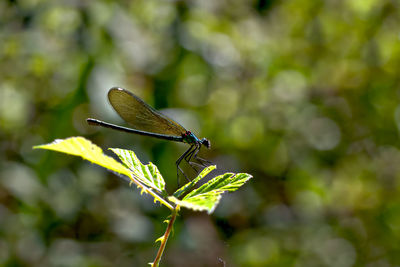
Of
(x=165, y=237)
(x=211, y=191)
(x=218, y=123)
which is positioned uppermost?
(x=218, y=123)

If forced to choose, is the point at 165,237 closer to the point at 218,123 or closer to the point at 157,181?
the point at 157,181

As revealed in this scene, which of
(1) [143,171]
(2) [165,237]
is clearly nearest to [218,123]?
(1) [143,171]

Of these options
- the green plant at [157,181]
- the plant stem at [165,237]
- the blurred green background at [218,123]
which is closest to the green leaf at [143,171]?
the green plant at [157,181]

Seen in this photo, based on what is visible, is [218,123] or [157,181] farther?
[218,123]

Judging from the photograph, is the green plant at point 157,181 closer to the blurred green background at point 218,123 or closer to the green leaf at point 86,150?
the green leaf at point 86,150

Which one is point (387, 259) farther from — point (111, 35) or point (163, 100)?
point (111, 35)

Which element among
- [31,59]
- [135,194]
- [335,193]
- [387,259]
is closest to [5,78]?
[31,59]

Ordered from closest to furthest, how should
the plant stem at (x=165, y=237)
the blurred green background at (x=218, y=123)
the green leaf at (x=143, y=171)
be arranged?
the plant stem at (x=165, y=237)
the green leaf at (x=143, y=171)
the blurred green background at (x=218, y=123)
